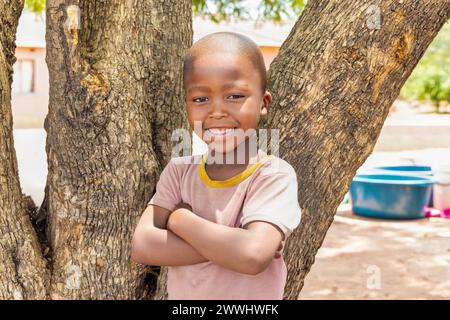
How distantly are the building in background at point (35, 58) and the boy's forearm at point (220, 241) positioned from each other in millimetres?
15573

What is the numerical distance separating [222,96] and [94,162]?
2.29 feet

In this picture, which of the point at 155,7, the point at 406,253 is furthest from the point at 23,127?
the point at 155,7

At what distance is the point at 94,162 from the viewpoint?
86.0 inches

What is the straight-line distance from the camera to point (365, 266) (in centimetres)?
601

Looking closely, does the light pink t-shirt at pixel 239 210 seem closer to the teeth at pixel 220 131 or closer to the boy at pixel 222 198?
the boy at pixel 222 198

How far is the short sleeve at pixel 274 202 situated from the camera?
5.23ft

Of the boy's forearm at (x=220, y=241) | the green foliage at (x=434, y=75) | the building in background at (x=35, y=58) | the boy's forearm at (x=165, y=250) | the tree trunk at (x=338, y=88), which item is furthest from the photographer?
the green foliage at (x=434, y=75)

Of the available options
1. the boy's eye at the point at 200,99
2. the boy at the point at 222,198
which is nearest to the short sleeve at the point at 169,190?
the boy at the point at 222,198

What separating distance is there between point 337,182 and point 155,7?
99 centimetres

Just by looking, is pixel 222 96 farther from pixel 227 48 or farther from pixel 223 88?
pixel 227 48

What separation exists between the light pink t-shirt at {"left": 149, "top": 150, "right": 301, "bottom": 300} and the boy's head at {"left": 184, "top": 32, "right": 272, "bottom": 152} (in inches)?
4.5

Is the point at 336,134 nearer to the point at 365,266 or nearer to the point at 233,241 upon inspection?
the point at 233,241

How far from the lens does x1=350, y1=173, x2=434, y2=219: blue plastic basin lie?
786 cm

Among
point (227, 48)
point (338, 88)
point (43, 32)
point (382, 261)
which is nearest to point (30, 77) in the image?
point (43, 32)
